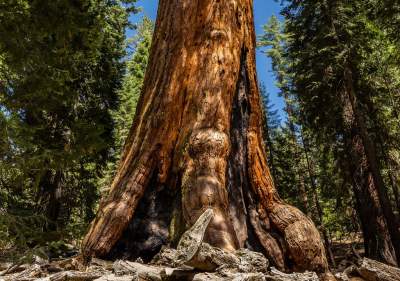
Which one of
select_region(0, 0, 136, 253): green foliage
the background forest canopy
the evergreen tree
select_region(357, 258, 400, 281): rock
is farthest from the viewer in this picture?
the evergreen tree

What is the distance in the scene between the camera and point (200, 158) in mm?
4207

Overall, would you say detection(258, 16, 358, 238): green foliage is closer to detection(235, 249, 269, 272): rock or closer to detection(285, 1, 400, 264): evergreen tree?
detection(285, 1, 400, 264): evergreen tree

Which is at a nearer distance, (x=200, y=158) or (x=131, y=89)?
(x=200, y=158)

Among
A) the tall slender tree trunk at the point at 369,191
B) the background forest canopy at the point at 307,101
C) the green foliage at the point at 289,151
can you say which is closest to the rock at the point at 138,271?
the background forest canopy at the point at 307,101

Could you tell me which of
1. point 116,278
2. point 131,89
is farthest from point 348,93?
point 131,89

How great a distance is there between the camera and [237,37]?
515cm

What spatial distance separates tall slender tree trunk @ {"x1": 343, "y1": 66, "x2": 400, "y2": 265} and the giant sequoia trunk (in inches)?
313

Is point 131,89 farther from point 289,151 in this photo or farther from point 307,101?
point 307,101

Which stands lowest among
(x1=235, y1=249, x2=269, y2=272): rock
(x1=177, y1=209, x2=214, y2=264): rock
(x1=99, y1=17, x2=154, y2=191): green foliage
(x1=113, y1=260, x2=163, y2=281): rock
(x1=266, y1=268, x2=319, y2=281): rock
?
(x1=266, y1=268, x2=319, y2=281): rock

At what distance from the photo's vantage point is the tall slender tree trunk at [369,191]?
11.4 metres

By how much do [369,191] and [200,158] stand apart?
10.2 metres

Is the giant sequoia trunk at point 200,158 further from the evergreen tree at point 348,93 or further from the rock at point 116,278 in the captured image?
the evergreen tree at point 348,93

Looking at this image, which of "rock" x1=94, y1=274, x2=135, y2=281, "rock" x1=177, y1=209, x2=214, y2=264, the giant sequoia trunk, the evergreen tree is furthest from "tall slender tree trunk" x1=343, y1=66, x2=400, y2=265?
"rock" x1=94, y1=274, x2=135, y2=281

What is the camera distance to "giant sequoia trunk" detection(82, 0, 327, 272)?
13.8ft
